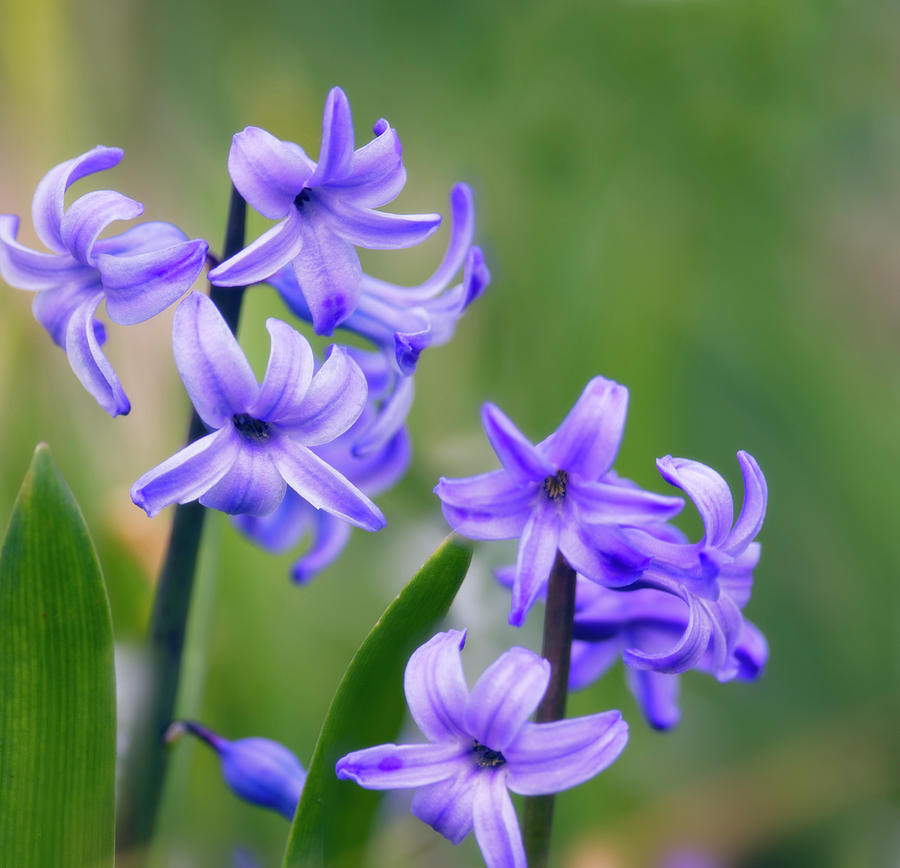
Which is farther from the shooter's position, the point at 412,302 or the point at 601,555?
the point at 412,302

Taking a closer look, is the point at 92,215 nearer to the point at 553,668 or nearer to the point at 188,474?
the point at 188,474

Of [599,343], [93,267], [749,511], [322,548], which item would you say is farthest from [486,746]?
[599,343]

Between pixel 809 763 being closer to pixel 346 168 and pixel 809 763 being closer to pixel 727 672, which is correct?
pixel 727 672

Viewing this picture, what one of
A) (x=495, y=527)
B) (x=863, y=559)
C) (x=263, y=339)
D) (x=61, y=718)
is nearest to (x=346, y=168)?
(x=495, y=527)

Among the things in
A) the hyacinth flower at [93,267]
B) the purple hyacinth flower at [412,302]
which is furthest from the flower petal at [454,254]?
the hyacinth flower at [93,267]

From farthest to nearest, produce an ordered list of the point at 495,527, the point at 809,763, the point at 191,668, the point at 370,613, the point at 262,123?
the point at 262,123 < the point at 370,613 < the point at 809,763 < the point at 191,668 < the point at 495,527

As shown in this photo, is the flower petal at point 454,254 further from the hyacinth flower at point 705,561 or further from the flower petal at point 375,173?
the hyacinth flower at point 705,561
